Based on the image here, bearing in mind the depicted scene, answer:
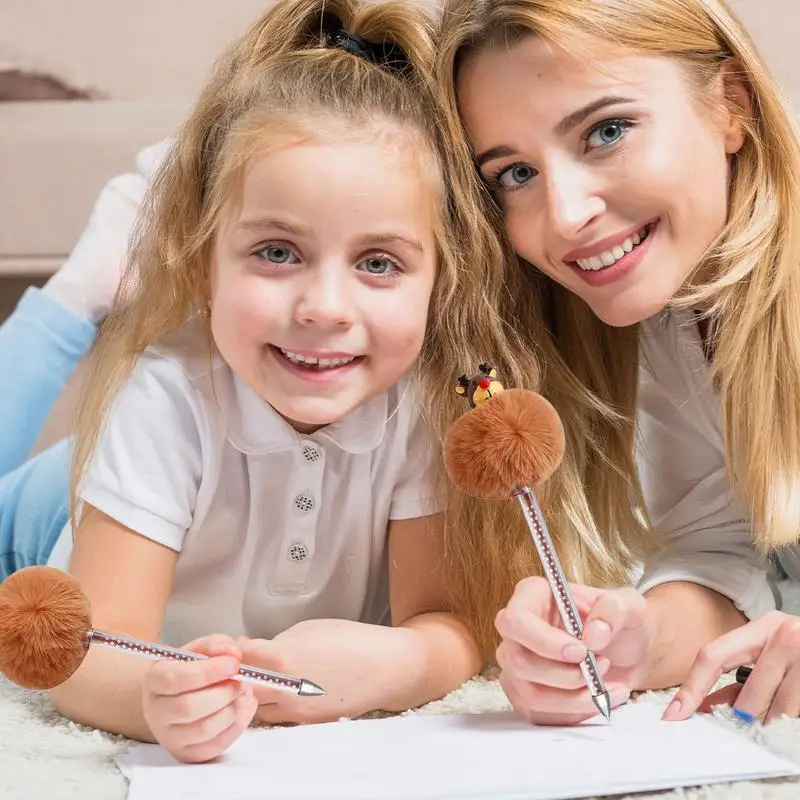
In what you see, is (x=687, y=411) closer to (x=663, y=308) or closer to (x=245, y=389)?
(x=663, y=308)

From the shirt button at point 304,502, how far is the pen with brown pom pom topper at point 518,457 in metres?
0.23

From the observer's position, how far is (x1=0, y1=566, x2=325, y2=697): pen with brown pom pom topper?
620mm

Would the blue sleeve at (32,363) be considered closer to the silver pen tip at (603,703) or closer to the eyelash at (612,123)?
the eyelash at (612,123)

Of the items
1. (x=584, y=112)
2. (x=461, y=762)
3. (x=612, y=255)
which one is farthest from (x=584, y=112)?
(x=461, y=762)

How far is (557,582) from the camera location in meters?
0.70

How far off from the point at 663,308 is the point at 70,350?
66cm

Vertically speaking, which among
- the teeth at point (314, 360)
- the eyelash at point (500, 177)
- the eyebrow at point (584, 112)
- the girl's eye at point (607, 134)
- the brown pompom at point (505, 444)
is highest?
the eyebrow at point (584, 112)

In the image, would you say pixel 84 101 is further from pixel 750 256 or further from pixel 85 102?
pixel 750 256

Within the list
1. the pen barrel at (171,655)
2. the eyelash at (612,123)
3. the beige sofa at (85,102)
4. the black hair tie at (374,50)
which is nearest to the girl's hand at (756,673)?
the pen barrel at (171,655)

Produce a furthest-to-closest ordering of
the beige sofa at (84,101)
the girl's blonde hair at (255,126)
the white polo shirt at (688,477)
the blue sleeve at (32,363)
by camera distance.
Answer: the beige sofa at (84,101)
the blue sleeve at (32,363)
the white polo shirt at (688,477)
the girl's blonde hair at (255,126)

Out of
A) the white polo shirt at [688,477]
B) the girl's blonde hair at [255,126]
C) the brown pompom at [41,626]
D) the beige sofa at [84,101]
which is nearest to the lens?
the brown pompom at [41,626]

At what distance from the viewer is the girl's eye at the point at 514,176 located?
0.91m

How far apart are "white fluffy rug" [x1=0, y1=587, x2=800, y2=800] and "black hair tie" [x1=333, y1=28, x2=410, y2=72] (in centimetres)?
48

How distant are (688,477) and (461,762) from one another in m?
0.49
